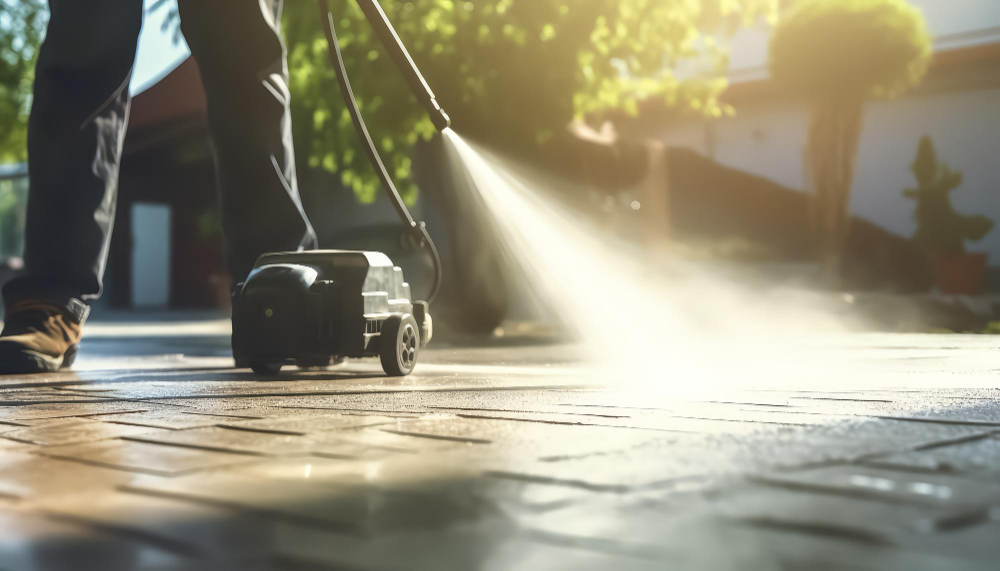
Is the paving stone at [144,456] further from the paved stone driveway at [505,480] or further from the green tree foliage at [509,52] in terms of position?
the green tree foliage at [509,52]

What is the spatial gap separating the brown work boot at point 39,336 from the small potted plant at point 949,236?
10.5 m

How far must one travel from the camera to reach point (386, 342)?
350 cm

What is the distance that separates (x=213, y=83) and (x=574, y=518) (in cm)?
308

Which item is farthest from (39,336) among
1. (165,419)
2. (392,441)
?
(392,441)

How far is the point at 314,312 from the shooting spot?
11.1ft

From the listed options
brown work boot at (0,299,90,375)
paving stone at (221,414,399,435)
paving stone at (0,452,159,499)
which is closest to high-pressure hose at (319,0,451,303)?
brown work boot at (0,299,90,375)

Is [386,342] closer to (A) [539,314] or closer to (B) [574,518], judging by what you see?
(B) [574,518]

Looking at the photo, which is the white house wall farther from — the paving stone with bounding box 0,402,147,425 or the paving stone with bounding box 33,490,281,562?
the paving stone with bounding box 33,490,281,562

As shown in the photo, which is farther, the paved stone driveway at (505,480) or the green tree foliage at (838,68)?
the green tree foliage at (838,68)

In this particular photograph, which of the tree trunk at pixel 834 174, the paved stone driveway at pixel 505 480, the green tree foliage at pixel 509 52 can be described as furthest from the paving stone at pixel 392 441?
the tree trunk at pixel 834 174

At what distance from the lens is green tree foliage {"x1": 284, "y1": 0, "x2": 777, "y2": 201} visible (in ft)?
24.1

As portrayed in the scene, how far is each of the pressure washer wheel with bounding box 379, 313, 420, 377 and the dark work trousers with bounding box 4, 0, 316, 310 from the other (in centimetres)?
52

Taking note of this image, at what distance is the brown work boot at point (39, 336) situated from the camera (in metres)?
3.48

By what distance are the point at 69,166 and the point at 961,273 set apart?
35.0ft
